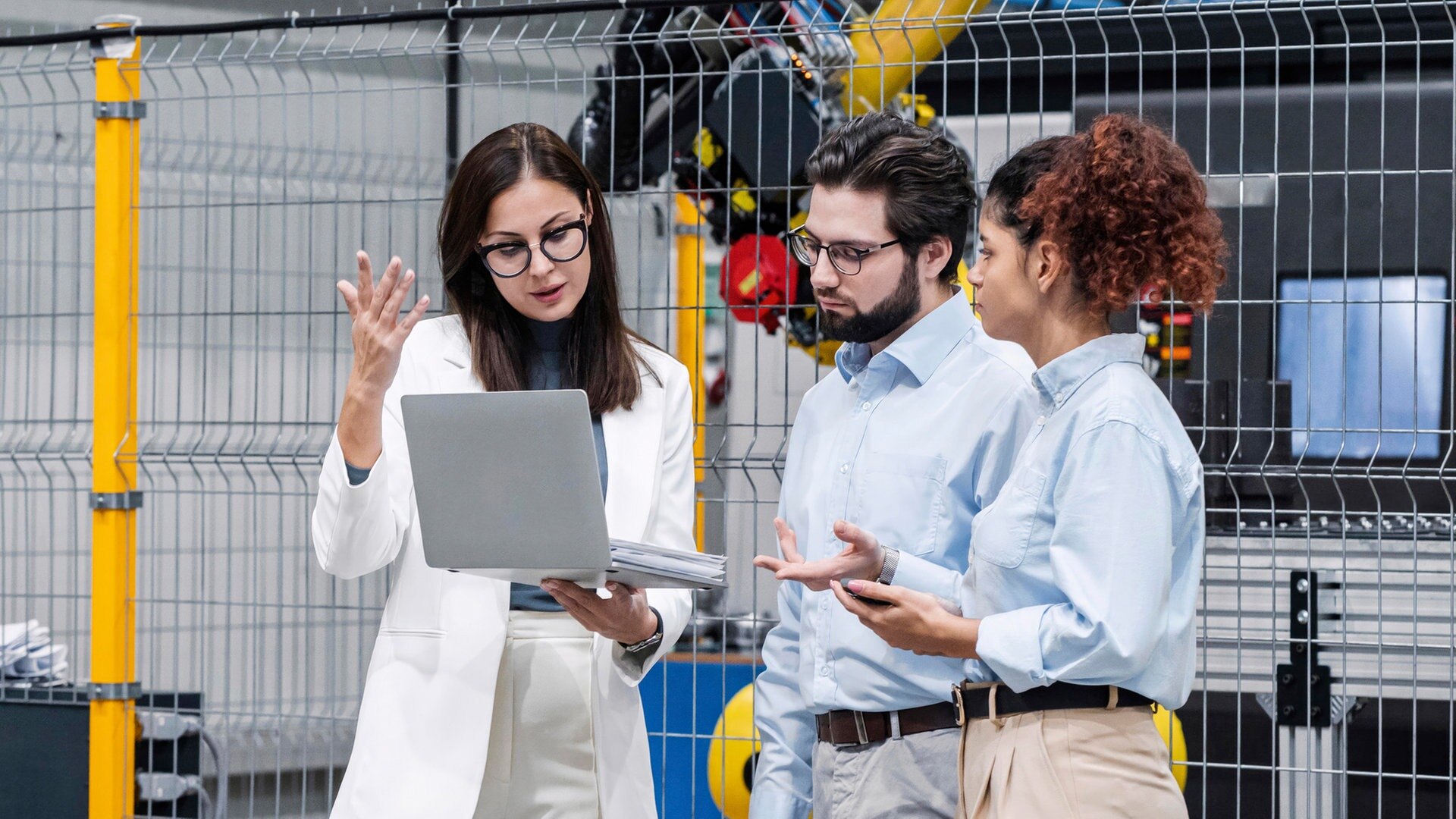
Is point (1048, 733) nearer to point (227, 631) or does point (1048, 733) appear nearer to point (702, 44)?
point (227, 631)

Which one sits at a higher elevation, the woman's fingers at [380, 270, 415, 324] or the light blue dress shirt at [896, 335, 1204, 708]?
the woman's fingers at [380, 270, 415, 324]

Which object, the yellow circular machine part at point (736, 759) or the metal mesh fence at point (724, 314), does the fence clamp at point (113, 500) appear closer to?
the metal mesh fence at point (724, 314)

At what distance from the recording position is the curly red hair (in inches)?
54.7

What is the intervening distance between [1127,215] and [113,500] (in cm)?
222

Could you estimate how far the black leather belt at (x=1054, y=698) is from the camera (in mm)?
1355

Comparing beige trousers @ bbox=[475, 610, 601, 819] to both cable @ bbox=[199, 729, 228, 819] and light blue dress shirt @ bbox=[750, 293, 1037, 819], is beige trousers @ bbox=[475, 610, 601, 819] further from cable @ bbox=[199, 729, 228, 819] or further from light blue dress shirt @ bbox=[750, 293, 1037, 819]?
cable @ bbox=[199, 729, 228, 819]

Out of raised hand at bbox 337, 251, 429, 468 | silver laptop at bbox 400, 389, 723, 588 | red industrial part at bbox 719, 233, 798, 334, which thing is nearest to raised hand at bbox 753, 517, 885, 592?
silver laptop at bbox 400, 389, 723, 588

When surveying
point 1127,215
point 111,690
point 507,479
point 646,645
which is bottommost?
point 111,690

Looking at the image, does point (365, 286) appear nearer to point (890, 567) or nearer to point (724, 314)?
point (890, 567)

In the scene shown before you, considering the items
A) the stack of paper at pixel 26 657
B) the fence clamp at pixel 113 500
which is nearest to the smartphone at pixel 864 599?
the fence clamp at pixel 113 500

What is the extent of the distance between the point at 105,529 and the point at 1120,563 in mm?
2259

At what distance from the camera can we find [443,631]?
1729mm

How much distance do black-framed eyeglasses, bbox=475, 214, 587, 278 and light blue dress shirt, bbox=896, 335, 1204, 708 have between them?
69 cm

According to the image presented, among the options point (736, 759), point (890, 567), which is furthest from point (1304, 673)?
point (890, 567)
